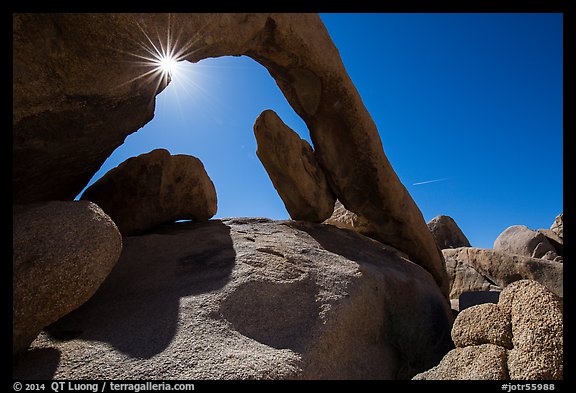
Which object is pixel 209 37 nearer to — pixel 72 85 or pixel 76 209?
pixel 72 85

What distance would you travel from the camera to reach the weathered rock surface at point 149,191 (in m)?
5.38

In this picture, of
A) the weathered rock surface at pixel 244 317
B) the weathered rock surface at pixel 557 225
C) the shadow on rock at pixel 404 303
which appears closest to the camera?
the weathered rock surface at pixel 244 317

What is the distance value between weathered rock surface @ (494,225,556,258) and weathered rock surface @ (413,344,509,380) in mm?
12505

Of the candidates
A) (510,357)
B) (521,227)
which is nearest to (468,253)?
(521,227)

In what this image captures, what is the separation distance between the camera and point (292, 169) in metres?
6.10

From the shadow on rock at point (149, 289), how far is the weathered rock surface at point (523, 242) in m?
12.8

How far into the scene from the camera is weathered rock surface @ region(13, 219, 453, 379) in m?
2.41

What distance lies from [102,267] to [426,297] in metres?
3.88

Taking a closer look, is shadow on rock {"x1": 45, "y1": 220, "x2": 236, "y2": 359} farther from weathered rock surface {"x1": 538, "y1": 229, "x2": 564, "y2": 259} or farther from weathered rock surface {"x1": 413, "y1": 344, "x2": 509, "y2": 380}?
weathered rock surface {"x1": 538, "y1": 229, "x2": 564, "y2": 259}

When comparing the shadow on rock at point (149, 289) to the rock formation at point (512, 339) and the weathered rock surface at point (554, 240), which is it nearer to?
the rock formation at point (512, 339)

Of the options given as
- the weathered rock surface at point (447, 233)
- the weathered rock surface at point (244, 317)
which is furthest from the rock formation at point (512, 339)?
the weathered rock surface at point (447, 233)

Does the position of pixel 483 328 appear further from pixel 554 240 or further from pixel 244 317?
pixel 554 240

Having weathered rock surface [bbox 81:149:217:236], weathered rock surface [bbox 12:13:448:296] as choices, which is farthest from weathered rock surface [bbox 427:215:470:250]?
weathered rock surface [bbox 81:149:217:236]

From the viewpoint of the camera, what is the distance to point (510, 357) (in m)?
2.48
